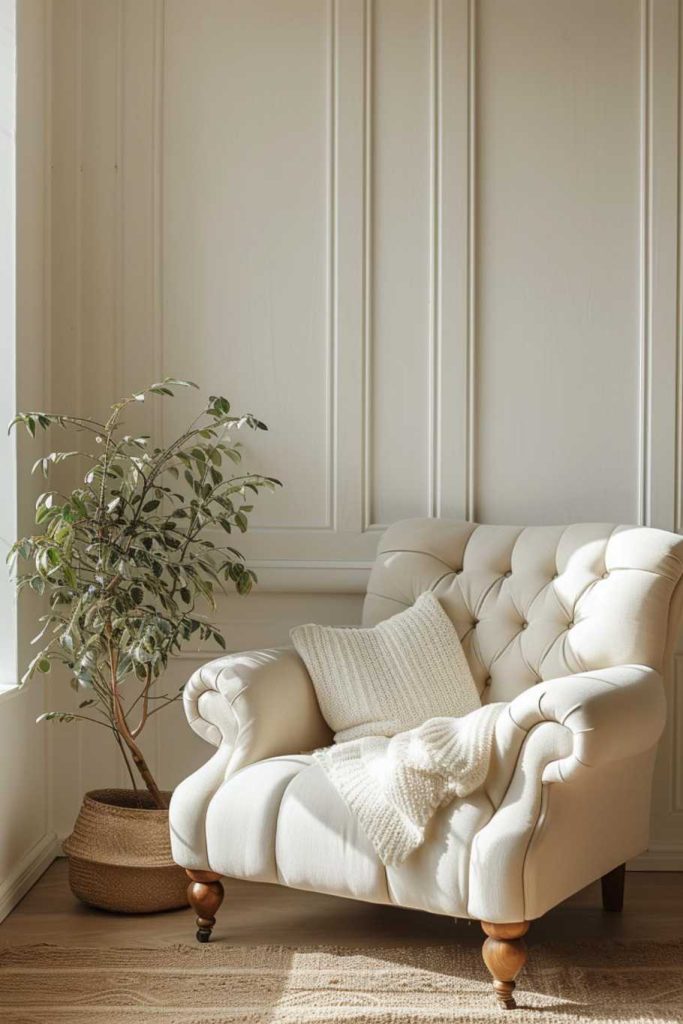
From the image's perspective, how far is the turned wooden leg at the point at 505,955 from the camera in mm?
1996

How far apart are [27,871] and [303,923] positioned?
0.76 m

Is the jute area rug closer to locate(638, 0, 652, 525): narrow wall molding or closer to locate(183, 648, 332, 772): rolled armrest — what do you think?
locate(183, 648, 332, 772): rolled armrest

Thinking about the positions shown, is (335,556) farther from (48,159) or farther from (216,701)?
(48,159)

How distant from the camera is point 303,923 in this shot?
99.1 inches

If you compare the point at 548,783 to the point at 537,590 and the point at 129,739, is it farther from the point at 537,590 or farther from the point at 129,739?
the point at 129,739

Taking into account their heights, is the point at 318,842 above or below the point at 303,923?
above

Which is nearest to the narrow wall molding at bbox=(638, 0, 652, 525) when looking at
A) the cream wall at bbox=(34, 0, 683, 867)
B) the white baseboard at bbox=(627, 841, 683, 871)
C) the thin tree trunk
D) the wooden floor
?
the cream wall at bbox=(34, 0, 683, 867)

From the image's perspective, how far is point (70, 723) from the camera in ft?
10.1

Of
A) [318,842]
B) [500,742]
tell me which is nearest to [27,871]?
[318,842]

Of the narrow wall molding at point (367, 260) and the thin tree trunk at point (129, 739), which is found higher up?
the narrow wall molding at point (367, 260)

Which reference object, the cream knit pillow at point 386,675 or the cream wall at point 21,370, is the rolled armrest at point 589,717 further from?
the cream wall at point 21,370

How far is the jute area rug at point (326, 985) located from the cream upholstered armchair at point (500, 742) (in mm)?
123

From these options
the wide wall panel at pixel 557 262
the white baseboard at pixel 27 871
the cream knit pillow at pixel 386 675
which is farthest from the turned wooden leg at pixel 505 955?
the wide wall panel at pixel 557 262

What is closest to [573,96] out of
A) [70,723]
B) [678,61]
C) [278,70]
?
[678,61]
